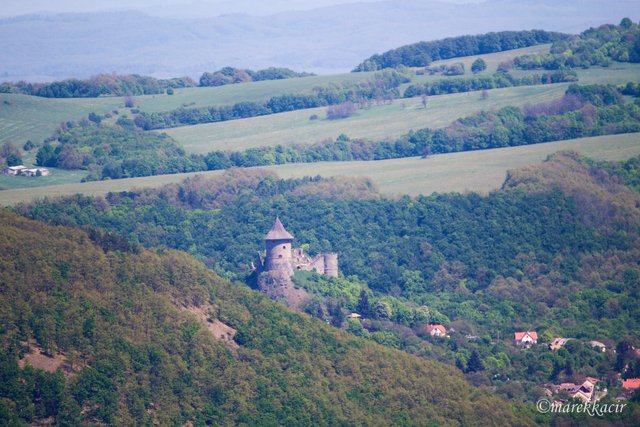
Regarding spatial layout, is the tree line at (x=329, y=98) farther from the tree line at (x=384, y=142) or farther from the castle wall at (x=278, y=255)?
the castle wall at (x=278, y=255)

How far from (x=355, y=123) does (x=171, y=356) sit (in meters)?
66.7

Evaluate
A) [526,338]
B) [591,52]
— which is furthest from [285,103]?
[526,338]

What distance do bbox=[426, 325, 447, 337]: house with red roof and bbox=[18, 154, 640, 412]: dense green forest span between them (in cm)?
83

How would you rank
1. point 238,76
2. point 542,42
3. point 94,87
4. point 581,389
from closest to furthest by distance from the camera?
point 581,389, point 94,87, point 238,76, point 542,42

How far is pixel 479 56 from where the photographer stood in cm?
15588

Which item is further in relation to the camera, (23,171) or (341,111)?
(341,111)

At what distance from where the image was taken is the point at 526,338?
85.1 m

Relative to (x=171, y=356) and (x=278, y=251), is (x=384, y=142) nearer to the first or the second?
(x=278, y=251)

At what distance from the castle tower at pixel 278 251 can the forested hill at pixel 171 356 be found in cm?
1033

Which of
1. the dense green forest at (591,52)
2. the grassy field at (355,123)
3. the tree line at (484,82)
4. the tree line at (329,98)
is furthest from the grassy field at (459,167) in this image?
the dense green forest at (591,52)

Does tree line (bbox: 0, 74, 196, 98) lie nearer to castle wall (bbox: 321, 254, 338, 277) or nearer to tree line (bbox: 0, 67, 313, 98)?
tree line (bbox: 0, 67, 313, 98)

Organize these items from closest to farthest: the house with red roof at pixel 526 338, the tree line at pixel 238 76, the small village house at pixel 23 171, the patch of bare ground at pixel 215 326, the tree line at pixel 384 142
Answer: the patch of bare ground at pixel 215 326 → the house with red roof at pixel 526 338 → the small village house at pixel 23 171 → the tree line at pixel 384 142 → the tree line at pixel 238 76

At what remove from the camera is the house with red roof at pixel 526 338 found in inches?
3329

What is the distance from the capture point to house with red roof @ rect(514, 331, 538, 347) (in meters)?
84.6
